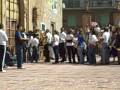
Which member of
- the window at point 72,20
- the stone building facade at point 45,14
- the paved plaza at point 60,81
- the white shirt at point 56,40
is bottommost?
the window at point 72,20

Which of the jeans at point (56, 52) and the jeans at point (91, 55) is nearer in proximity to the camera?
the jeans at point (91, 55)

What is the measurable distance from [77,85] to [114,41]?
1092 centimetres

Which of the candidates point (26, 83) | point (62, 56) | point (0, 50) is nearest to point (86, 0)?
point (62, 56)

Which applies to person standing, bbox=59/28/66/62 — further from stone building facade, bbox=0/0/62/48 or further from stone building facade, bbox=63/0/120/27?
stone building facade, bbox=63/0/120/27

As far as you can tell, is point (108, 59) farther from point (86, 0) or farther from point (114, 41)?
point (86, 0)

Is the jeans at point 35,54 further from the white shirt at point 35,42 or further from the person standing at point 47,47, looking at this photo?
the person standing at point 47,47

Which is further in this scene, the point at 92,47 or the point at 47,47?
the point at 47,47

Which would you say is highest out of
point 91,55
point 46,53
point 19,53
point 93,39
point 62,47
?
point 93,39

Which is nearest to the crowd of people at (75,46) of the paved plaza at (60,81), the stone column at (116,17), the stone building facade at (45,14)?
the stone building facade at (45,14)

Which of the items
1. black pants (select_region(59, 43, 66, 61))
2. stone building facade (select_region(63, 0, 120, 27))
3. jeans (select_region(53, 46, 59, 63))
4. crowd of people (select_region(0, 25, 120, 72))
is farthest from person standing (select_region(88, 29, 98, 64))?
stone building facade (select_region(63, 0, 120, 27))

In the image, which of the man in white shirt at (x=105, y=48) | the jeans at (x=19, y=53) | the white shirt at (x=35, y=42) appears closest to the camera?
the jeans at (x=19, y=53)

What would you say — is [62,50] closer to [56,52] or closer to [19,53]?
[56,52]

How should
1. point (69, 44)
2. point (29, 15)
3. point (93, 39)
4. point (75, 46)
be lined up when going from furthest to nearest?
point (29, 15) → point (75, 46) → point (69, 44) → point (93, 39)

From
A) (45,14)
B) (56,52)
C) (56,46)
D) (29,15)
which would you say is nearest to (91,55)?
(56,52)
